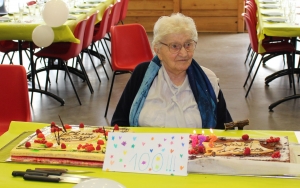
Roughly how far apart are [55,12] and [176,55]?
2343 millimetres

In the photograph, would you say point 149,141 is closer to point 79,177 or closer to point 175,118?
point 79,177

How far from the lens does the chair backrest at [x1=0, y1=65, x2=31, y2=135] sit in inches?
133

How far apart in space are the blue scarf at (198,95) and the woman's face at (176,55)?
66mm

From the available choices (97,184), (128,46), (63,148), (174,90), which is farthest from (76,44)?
(97,184)

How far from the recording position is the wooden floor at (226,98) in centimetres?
522

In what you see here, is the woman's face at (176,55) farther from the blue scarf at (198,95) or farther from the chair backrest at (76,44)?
the chair backrest at (76,44)

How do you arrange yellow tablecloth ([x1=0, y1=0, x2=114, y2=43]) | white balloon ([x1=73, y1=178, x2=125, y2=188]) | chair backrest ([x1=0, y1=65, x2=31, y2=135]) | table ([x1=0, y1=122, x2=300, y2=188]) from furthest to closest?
yellow tablecloth ([x1=0, y1=0, x2=114, y2=43]) → chair backrest ([x1=0, y1=65, x2=31, y2=135]) → table ([x1=0, y1=122, x2=300, y2=188]) → white balloon ([x1=73, y1=178, x2=125, y2=188])

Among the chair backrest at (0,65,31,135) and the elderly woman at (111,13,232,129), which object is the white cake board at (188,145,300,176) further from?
the chair backrest at (0,65,31,135)

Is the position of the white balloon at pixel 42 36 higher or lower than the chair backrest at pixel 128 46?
higher

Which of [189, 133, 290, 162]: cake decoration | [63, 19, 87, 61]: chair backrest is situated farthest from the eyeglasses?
[63, 19, 87, 61]: chair backrest

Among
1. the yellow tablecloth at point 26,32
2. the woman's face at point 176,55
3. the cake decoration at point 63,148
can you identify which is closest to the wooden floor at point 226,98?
the yellow tablecloth at point 26,32

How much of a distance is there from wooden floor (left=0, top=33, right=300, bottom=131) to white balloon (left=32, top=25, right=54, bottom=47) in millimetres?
806

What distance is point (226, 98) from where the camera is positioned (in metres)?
5.86

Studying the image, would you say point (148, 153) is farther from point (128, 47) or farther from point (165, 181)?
point (128, 47)
